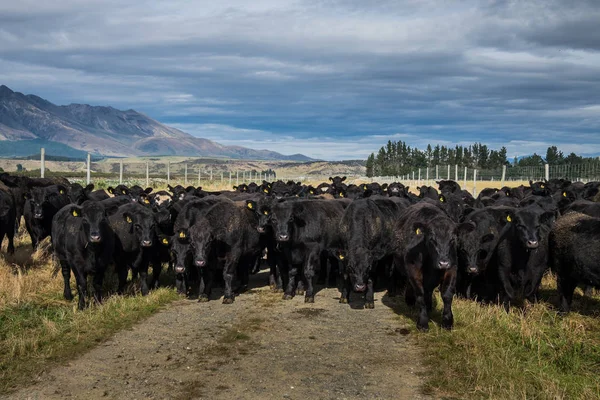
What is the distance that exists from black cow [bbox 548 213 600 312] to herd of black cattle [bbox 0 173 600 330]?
0.02 m

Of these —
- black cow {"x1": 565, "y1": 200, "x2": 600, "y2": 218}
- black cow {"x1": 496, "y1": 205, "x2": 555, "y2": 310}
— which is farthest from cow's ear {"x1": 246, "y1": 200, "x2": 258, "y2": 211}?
black cow {"x1": 565, "y1": 200, "x2": 600, "y2": 218}

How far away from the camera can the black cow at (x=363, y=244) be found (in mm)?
10203

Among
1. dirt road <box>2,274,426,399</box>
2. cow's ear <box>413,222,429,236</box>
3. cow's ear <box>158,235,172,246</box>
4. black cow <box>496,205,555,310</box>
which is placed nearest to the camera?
dirt road <box>2,274,426,399</box>

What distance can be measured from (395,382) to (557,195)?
10.6 meters

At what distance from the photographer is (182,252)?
1105 centimetres

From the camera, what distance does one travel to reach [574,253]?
31.0 ft

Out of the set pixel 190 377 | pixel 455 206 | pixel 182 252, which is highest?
pixel 455 206

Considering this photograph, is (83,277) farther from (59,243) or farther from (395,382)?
(395,382)

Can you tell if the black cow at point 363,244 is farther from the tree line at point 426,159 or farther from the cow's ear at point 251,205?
the tree line at point 426,159

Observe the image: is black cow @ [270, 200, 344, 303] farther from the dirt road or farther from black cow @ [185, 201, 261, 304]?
the dirt road

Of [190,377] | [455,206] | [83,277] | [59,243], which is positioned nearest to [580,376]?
[190,377]

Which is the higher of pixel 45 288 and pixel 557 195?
pixel 557 195

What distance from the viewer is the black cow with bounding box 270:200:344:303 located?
441 inches

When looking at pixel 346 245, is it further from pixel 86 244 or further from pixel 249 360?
pixel 86 244
